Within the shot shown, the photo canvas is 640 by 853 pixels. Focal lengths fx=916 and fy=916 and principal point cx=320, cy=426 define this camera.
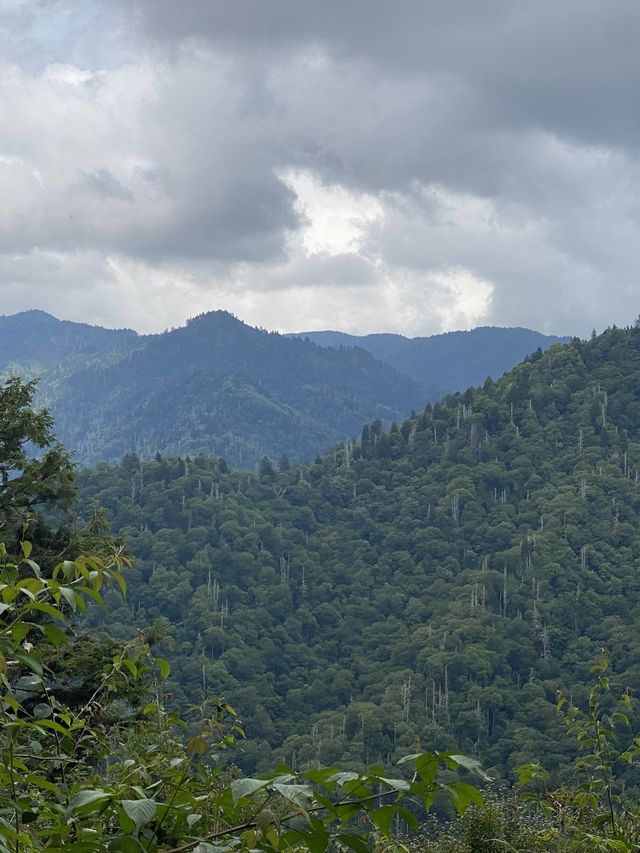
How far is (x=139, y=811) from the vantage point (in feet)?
5.44

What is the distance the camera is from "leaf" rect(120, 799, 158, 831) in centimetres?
163

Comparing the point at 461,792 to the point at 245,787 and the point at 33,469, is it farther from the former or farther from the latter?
the point at 33,469

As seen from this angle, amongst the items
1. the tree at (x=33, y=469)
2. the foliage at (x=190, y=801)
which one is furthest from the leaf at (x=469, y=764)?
the tree at (x=33, y=469)

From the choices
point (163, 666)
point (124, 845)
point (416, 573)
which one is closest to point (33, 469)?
point (163, 666)

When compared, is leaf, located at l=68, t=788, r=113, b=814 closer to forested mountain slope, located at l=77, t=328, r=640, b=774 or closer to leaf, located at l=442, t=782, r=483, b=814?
leaf, located at l=442, t=782, r=483, b=814

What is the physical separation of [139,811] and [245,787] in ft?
0.64

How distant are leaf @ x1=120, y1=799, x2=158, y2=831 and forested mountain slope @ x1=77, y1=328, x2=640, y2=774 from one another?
56.6m

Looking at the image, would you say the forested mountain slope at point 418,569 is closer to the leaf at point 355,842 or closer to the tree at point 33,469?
the tree at point 33,469

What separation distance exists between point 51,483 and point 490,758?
53.6 meters

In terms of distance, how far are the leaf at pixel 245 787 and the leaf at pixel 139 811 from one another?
0.50 ft

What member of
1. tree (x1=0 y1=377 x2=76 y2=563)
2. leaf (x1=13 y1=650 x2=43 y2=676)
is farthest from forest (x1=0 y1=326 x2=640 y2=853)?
leaf (x1=13 y1=650 x2=43 y2=676)

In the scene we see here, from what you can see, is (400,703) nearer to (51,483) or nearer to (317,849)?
(51,483)

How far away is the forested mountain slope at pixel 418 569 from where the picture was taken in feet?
229

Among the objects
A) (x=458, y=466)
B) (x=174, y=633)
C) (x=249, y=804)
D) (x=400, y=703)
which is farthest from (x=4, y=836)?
(x=458, y=466)
